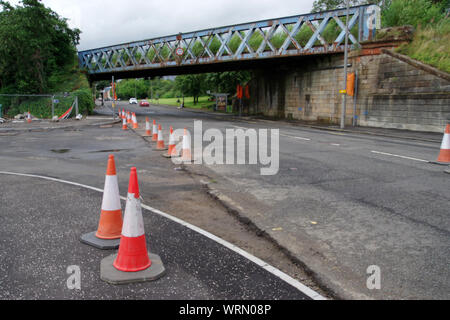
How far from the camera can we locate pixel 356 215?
221 inches

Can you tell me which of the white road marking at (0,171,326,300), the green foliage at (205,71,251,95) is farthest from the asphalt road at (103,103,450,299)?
the green foliage at (205,71,251,95)

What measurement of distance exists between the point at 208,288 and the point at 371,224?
8.92 feet

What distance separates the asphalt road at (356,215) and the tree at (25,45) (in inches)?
1226

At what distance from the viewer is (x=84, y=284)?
3566mm

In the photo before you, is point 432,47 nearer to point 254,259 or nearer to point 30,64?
point 254,259

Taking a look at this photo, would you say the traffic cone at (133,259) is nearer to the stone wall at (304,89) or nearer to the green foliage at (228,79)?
the stone wall at (304,89)

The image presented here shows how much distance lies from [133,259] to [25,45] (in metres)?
36.4

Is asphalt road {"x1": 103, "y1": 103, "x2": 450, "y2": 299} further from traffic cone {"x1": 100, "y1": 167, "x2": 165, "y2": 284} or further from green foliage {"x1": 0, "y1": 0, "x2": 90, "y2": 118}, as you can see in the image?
green foliage {"x1": 0, "y1": 0, "x2": 90, "y2": 118}

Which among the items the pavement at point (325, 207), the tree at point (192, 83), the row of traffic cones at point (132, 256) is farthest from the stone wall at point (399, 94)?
the tree at point (192, 83)

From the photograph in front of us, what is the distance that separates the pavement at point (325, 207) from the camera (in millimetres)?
3844

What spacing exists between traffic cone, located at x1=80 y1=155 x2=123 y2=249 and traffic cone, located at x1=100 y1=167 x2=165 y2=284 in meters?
0.63

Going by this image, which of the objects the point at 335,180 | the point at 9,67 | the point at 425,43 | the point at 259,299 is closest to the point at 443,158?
the point at 335,180

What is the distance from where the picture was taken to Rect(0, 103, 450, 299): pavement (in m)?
3.84

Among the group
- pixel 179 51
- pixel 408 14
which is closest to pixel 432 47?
pixel 408 14
